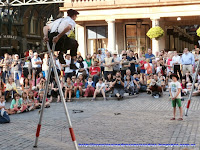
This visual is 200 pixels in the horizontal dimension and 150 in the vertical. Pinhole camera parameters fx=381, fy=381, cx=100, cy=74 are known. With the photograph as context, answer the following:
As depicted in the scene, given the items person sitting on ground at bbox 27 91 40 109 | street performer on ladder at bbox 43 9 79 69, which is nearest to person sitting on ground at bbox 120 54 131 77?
person sitting on ground at bbox 27 91 40 109

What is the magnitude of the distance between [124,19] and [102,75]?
8.57m

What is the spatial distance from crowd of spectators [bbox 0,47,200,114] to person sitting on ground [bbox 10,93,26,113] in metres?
1.20

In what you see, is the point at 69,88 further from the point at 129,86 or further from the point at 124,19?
the point at 124,19

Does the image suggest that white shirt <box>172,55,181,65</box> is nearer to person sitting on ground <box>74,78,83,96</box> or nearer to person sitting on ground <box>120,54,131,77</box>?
person sitting on ground <box>120,54,131,77</box>

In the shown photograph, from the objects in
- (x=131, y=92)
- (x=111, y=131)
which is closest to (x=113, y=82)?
(x=131, y=92)

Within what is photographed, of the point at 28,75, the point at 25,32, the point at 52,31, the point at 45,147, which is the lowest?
the point at 45,147

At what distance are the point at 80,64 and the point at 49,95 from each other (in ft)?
8.80

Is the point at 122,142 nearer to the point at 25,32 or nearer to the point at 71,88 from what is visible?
the point at 71,88

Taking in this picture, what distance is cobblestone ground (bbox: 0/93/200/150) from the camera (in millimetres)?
8258

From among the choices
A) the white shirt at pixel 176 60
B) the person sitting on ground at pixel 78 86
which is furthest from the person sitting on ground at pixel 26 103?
the white shirt at pixel 176 60

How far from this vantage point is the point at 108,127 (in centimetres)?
1007

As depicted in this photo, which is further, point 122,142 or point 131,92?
point 131,92

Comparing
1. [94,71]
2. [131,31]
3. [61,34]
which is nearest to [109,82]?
[94,71]

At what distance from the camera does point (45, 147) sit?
312 inches
